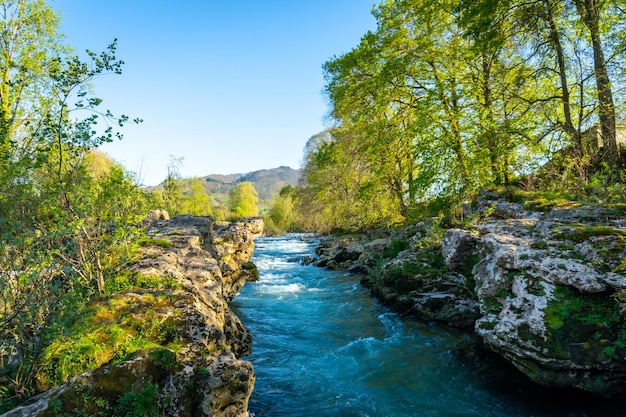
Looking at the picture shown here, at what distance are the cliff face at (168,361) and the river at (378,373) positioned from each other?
1.46 metres

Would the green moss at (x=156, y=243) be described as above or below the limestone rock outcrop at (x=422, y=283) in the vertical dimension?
above

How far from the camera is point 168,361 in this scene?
433 cm

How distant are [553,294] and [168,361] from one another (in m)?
6.59

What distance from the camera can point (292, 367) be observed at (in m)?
8.26

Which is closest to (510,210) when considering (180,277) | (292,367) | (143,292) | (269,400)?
(292,367)

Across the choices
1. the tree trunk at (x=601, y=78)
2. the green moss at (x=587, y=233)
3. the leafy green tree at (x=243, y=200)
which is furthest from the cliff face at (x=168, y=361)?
the leafy green tree at (x=243, y=200)

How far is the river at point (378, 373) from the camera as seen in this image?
612 cm

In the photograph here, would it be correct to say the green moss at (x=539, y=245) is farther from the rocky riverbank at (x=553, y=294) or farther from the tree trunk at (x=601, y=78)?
the tree trunk at (x=601, y=78)


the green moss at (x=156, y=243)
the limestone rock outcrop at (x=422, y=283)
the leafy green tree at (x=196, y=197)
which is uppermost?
the leafy green tree at (x=196, y=197)

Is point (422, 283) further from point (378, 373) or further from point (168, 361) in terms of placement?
point (168, 361)

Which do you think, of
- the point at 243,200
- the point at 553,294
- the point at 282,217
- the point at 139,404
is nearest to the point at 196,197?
the point at 282,217

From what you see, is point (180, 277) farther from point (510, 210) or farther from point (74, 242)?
point (510, 210)

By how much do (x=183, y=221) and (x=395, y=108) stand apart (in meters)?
13.9

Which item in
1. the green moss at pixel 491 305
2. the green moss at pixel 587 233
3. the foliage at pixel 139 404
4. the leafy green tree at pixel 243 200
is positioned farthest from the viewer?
the leafy green tree at pixel 243 200
